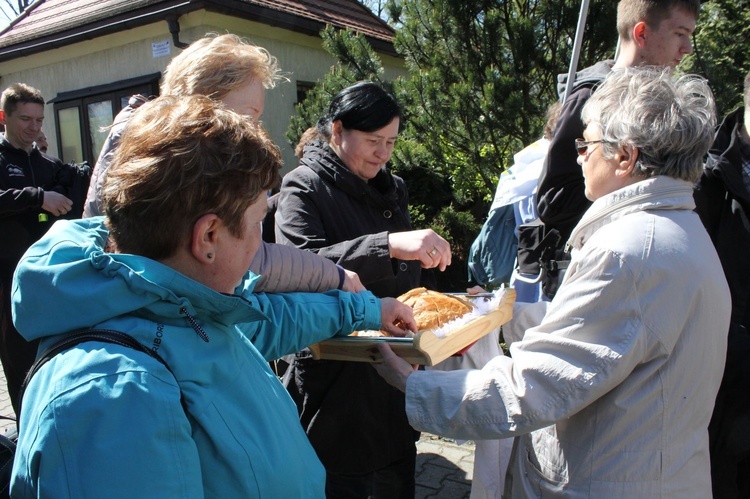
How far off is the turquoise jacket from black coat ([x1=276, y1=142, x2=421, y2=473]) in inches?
37.2

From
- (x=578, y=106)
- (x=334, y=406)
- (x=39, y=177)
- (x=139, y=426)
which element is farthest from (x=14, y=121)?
(x=139, y=426)

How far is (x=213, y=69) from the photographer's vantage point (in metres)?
2.03

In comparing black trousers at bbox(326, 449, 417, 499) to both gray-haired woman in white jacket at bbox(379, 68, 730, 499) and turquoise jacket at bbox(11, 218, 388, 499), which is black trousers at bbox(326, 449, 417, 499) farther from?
turquoise jacket at bbox(11, 218, 388, 499)

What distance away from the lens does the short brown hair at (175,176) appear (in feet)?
3.54

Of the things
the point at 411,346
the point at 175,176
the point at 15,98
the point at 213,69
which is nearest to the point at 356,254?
the point at 411,346

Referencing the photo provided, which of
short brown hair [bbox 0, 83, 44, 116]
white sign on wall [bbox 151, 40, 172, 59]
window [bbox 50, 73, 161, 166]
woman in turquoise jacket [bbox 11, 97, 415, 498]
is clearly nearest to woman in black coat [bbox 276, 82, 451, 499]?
woman in turquoise jacket [bbox 11, 97, 415, 498]

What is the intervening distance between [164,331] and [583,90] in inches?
88.6

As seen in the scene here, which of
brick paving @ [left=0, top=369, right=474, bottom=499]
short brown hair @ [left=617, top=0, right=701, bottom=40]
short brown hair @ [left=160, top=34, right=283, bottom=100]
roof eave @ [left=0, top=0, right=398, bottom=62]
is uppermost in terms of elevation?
roof eave @ [left=0, top=0, right=398, bottom=62]

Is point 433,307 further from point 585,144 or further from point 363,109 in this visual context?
point 363,109

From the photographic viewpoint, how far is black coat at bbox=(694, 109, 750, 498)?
213 centimetres

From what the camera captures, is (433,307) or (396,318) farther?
(433,307)

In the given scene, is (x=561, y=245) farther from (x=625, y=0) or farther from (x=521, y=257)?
(x=625, y=0)

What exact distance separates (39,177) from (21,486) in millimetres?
4038

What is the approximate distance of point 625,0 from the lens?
2881 mm
